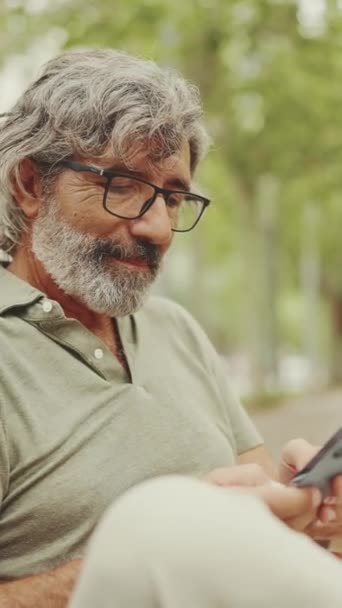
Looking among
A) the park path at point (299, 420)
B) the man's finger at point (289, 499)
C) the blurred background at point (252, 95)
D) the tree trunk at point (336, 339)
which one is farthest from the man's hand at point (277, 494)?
the tree trunk at point (336, 339)

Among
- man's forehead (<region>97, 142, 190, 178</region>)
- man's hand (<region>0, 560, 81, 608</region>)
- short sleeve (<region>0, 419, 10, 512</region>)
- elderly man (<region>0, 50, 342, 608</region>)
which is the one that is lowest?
man's hand (<region>0, 560, 81, 608</region>)

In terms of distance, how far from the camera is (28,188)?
247 cm

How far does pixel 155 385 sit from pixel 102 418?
9.5 inches

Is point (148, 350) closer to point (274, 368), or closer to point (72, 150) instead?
point (72, 150)

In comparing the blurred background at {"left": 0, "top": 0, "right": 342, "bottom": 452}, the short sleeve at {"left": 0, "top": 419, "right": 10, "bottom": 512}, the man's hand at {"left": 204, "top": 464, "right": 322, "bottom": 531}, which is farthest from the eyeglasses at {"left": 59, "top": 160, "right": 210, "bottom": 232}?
the blurred background at {"left": 0, "top": 0, "right": 342, "bottom": 452}

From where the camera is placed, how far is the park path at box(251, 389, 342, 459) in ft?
31.0

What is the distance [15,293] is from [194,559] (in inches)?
44.1

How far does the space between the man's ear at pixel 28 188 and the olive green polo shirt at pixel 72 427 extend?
7.0 inches

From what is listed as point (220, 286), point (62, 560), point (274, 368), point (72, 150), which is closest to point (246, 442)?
point (62, 560)

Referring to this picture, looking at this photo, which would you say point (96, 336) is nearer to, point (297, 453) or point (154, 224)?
point (154, 224)

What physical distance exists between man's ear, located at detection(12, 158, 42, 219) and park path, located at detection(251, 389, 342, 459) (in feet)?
20.0

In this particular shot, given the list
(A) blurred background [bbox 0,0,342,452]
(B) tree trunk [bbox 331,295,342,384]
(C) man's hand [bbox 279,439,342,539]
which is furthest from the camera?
(B) tree trunk [bbox 331,295,342,384]

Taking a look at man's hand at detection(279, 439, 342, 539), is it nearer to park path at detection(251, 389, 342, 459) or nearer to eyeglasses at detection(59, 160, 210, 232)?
eyeglasses at detection(59, 160, 210, 232)

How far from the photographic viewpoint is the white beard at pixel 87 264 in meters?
2.38
